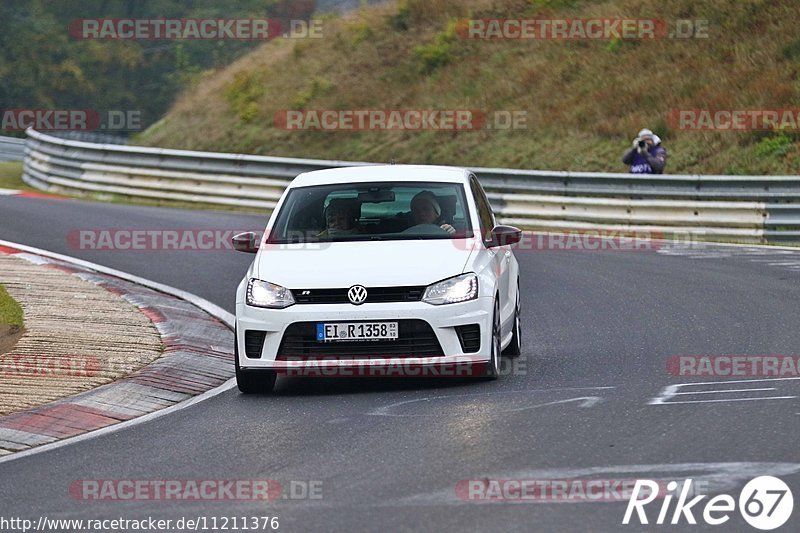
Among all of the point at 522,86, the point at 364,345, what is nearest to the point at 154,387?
the point at 364,345

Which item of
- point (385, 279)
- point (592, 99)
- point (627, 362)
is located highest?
point (592, 99)

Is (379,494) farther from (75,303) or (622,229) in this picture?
(622,229)

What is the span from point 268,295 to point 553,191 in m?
14.6

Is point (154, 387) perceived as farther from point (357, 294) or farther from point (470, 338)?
point (470, 338)

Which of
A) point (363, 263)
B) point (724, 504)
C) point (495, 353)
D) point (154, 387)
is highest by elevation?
point (363, 263)

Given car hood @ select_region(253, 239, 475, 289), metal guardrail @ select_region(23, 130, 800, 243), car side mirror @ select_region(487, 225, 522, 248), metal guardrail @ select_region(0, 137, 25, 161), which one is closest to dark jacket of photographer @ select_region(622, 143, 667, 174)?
metal guardrail @ select_region(23, 130, 800, 243)

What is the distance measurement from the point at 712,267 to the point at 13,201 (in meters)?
13.5

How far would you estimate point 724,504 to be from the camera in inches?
251

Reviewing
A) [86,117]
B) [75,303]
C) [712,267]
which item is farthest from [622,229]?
[86,117]

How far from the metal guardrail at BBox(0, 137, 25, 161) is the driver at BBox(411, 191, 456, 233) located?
31078mm

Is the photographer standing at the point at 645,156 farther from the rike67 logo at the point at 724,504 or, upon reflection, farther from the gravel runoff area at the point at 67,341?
the rike67 logo at the point at 724,504

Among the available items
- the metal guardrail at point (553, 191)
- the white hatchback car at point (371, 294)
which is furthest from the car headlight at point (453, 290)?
the metal guardrail at point (553, 191)

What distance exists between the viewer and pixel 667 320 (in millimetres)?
13328

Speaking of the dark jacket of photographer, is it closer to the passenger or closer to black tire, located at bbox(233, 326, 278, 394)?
the passenger
